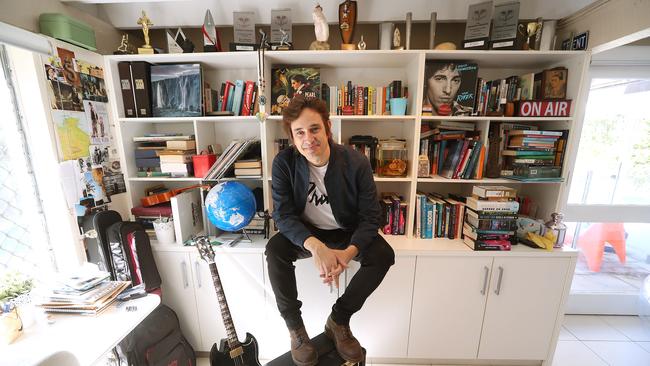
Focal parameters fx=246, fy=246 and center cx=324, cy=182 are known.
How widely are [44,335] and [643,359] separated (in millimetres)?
3492

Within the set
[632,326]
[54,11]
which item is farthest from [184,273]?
[632,326]

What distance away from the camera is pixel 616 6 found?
1325 millimetres

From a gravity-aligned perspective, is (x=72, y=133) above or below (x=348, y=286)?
above

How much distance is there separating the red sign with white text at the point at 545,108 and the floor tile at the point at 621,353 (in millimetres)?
1716

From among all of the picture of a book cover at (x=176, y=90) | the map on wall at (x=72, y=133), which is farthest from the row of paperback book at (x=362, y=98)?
the map on wall at (x=72, y=133)

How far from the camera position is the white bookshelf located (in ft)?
4.94

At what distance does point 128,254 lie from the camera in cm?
142

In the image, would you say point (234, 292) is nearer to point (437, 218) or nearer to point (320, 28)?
point (437, 218)

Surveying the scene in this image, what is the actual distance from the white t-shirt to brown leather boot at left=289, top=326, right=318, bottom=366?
539 mm

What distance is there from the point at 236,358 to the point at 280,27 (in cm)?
196

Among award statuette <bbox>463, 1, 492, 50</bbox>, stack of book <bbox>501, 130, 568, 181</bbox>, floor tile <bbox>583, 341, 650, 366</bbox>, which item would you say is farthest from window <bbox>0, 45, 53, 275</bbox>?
floor tile <bbox>583, 341, 650, 366</bbox>

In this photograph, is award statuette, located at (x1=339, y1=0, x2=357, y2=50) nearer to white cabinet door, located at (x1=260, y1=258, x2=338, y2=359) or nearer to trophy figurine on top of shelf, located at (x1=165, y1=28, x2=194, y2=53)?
trophy figurine on top of shelf, located at (x1=165, y1=28, x2=194, y2=53)

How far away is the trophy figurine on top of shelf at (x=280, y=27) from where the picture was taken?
1.56 metres

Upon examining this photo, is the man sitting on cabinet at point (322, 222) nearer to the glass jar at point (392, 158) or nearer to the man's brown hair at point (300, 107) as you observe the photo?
the man's brown hair at point (300, 107)
